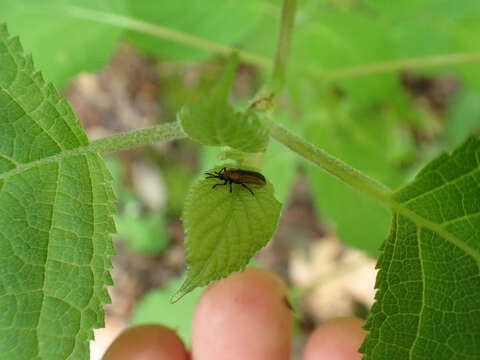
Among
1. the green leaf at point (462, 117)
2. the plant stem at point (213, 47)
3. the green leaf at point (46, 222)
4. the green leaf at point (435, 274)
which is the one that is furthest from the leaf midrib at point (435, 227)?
the green leaf at point (462, 117)

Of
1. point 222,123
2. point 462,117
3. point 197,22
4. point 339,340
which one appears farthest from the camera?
point 462,117

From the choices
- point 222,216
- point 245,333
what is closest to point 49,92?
point 222,216

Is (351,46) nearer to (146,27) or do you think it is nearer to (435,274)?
(146,27)

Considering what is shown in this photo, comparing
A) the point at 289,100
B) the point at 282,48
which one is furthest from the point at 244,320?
the point at 289,100

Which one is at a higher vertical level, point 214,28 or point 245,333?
point 214,28

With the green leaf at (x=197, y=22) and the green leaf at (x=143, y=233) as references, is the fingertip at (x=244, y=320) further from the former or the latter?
the green leaf at (x=143, y=233)

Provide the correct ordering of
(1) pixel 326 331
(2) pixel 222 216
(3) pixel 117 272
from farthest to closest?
(3) pixel 117 272 → (1) pixel 326 331 → (2) pixel 222 216

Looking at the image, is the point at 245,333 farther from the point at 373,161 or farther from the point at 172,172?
the point at 172,172
